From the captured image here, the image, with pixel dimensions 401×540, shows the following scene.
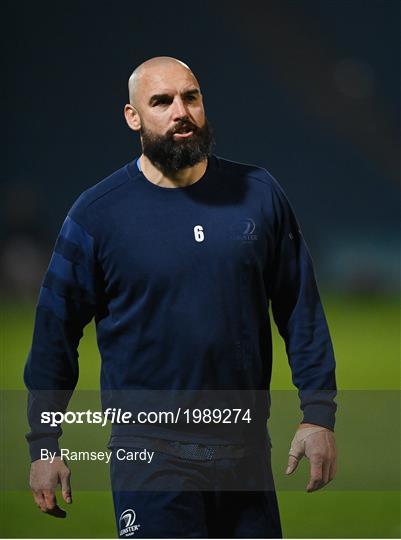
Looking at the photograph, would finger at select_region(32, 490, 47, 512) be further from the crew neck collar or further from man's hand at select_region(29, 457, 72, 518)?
the crew neck collar

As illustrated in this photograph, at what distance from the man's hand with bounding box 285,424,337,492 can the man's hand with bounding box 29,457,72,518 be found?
2.81 feet

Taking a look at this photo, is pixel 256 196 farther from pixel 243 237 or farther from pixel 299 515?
pixel 299 515


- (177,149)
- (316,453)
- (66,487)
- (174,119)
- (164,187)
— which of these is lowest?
(66,487)

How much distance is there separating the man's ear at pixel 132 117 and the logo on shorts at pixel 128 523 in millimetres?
1516

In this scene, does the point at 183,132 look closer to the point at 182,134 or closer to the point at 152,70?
the point at 182,134

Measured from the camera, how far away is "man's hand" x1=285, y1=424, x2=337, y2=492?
434 centimetres

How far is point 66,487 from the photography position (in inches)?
174

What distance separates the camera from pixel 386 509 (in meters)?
7.42

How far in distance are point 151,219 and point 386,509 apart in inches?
147

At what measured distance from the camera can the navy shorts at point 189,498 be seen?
421cm

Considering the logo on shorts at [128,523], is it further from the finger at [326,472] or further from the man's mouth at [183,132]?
the man's mouth at [183,132]

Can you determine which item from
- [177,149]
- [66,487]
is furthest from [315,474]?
[177,149]

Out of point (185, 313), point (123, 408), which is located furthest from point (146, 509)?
point (185, 313)

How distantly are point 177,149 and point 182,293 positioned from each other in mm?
572
